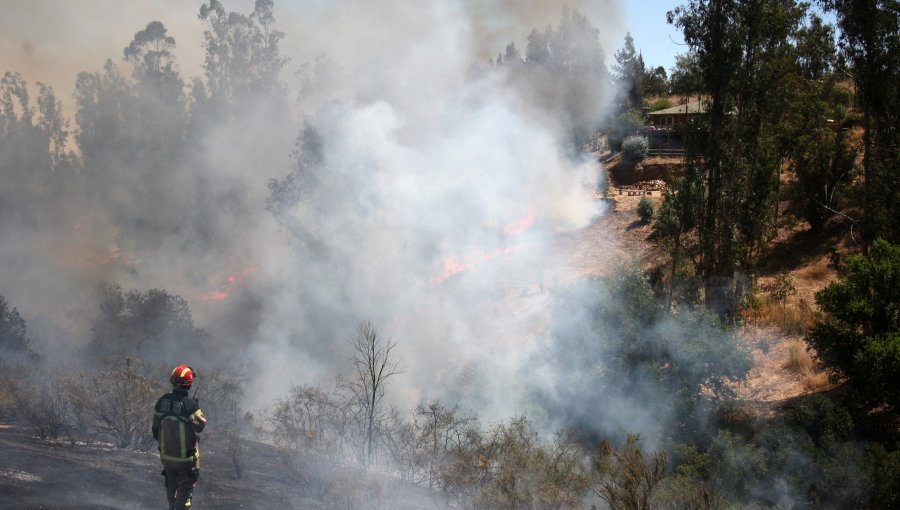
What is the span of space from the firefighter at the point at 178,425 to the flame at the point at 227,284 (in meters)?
22.3

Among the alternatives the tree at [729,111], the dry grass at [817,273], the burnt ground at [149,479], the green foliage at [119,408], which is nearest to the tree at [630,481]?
the burnt ground at [149,479]

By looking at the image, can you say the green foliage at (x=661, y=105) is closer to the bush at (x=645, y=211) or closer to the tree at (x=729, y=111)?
the bush at (x=645, y=211)

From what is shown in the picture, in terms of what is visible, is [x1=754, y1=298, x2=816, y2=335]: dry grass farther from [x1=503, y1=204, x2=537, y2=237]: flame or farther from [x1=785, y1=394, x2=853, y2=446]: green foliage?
[x1=503, y1=204, x2=537, y2=237]: flame

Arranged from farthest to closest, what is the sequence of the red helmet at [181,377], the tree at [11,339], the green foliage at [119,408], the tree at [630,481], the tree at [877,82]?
the tree at [877,82] < the tree at [11,339] < the green foliage at [119,408] < the tree at [630,481] < the red helmet at [181,377]

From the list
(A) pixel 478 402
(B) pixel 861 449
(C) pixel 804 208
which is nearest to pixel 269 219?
(A) pixel 478 402

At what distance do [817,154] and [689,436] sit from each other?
16.6 metres

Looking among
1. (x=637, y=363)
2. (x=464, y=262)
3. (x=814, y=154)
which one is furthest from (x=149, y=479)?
(x=814, y=154)

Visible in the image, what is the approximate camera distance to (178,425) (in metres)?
6.84

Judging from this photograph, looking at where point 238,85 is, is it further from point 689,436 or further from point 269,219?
point 689,436

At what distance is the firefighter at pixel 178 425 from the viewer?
6.80 m

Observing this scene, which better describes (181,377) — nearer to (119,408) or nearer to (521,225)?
(119,408)

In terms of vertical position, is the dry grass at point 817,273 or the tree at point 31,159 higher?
the tree at point 31,159

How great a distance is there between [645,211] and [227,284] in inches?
687

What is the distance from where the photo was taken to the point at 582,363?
693 inches
